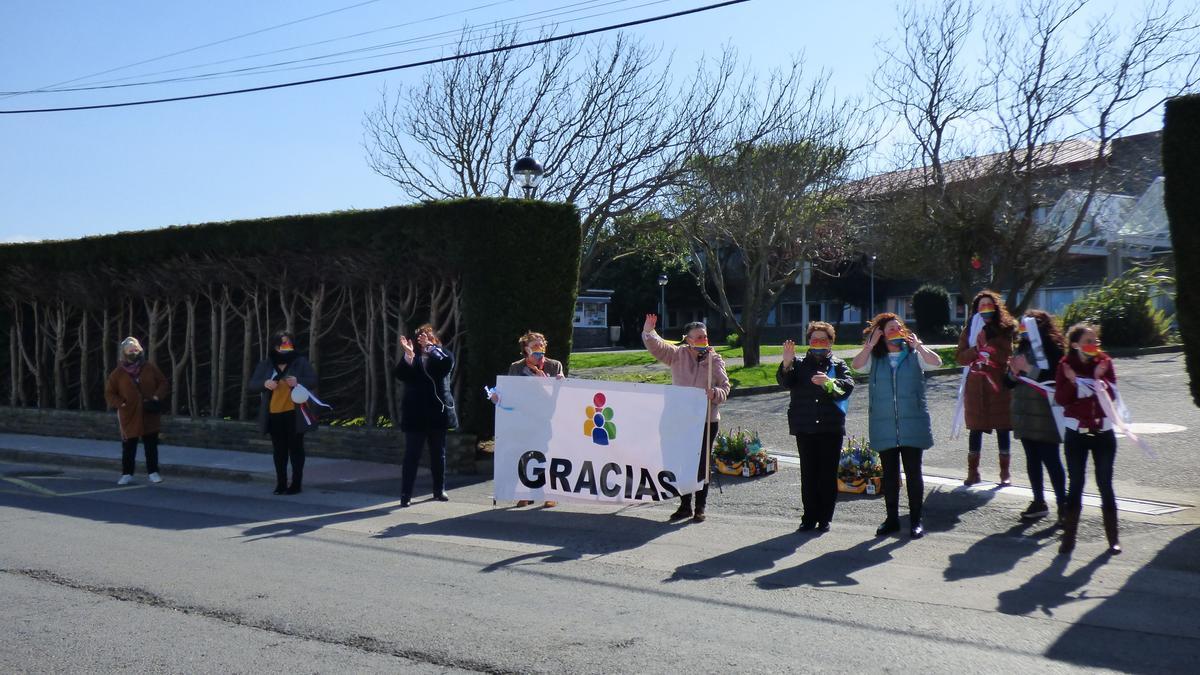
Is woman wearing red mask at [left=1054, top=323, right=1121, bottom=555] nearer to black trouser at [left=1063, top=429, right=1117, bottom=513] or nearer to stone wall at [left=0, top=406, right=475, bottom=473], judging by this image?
black trouser at [left=1063, top=429, right=1117, bottom=513]

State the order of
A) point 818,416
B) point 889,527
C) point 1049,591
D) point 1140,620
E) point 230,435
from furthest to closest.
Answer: point 230,435
point 818,416
point 889,527
point 1049,591
point 1140,620

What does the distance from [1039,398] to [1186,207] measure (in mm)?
2096

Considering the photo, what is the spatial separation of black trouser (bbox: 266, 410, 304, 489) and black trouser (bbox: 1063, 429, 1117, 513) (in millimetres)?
8084

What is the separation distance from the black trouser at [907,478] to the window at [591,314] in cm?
4825

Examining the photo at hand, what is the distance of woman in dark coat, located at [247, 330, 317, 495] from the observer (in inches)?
462

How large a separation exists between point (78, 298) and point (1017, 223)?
64.9 ft

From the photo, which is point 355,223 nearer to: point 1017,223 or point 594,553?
point 594,553

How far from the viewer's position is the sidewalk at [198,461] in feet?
43.5

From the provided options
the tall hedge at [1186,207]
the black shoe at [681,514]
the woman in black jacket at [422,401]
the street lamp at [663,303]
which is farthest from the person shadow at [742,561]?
the street lamp at [663,303]

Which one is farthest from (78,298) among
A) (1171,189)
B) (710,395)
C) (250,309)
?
(1171,189)

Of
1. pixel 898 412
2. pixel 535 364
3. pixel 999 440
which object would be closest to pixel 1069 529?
pixel 898 412

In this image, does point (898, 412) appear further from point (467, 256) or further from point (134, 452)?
point (134, 452)

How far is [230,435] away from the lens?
16.1 metres

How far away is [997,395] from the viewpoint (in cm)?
1002
